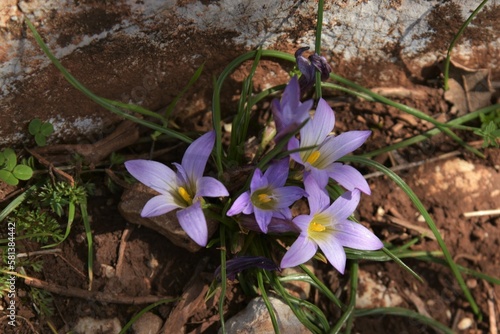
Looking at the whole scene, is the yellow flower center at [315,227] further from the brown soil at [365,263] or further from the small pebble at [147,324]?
the small pebble at [147,324]

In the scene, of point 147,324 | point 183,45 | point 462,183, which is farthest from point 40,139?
point 462,183

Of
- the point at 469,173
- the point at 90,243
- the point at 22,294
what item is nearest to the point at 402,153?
the point at 469,173

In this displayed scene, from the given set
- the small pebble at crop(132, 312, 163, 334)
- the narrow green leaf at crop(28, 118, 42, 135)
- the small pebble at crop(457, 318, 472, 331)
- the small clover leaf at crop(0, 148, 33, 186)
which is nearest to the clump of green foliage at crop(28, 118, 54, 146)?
the narrow green leaf at crop(28, 118, 42, 135)

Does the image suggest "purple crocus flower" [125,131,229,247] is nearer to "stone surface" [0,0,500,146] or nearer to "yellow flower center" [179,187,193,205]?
"yellow flower center" [179,187,193,205]

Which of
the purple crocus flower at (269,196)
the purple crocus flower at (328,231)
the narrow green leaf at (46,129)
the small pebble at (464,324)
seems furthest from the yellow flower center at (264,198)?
the small pebble at (464,324)

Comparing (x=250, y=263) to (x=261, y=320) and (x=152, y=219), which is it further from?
(x=152, y=219)

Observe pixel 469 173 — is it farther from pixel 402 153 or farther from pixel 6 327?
pixel 6 327
